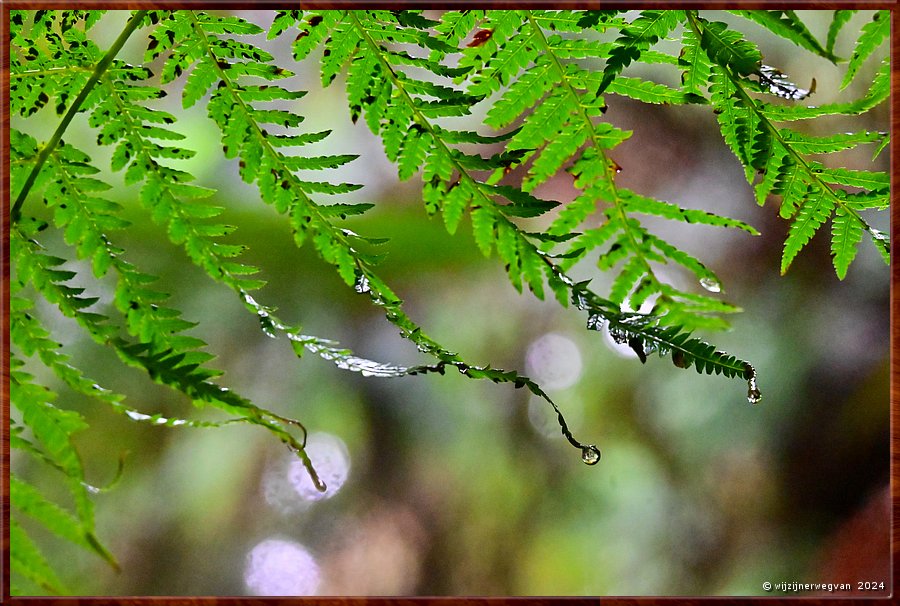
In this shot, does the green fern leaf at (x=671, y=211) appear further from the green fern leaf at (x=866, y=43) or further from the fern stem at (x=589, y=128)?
the green fern leaf at (x=866, y=43)

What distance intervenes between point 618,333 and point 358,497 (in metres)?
1.25

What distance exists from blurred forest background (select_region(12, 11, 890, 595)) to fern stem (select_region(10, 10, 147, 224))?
90 centimetres

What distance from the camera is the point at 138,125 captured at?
59 cm

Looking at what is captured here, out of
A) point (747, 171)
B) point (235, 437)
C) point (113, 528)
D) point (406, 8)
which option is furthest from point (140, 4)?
point (113, 528)

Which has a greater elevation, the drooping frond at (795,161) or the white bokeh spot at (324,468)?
the drooping frond at (795,161)

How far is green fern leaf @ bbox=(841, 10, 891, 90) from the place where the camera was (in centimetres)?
53

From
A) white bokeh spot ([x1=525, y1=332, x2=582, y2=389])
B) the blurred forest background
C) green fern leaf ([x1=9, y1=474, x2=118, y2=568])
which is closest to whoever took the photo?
green fern leaf ([x1=9, y1=474, x2=118, y2=568])

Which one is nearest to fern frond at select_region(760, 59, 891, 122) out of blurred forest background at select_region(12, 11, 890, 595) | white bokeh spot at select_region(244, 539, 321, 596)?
blurred forest background at select_region(12, 11, 890, 595)

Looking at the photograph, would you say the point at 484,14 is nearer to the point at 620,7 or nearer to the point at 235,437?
the point at 620,7

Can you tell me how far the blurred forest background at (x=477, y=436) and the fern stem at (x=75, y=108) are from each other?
2.95ft

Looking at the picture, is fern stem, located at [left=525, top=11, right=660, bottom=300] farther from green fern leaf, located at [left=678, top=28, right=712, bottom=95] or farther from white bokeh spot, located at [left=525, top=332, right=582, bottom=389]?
white bokeh spot, located at [left=525, top=332, right=582, bottom=389]

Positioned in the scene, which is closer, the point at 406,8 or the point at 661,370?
the point at 406,8

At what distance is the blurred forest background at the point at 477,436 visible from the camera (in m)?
1.51

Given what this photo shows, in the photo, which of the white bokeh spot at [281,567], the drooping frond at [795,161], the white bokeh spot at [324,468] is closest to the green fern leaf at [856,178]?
the drooping frond at [795,161]
